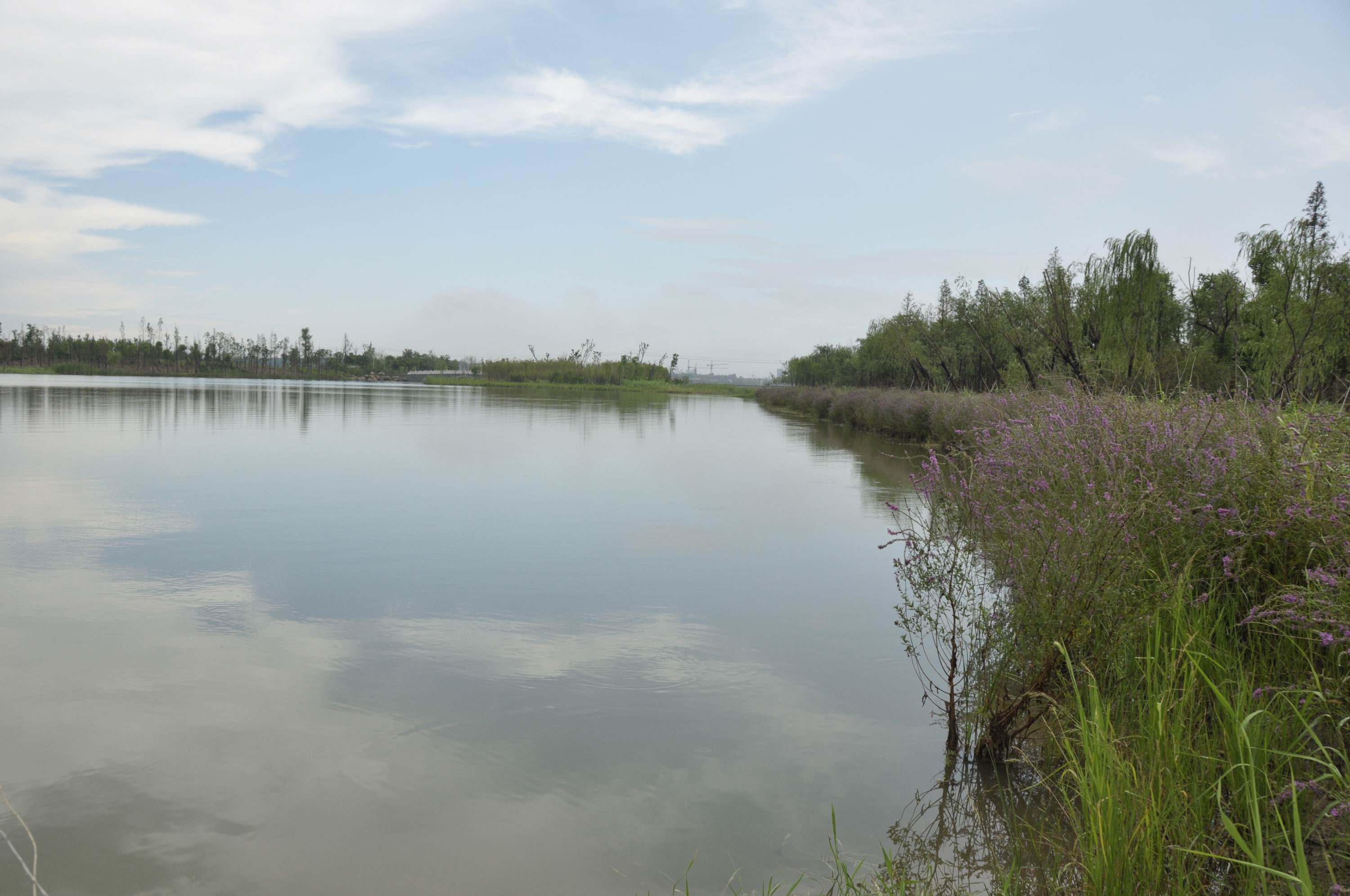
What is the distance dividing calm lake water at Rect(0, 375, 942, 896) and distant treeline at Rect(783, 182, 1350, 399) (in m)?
3.98

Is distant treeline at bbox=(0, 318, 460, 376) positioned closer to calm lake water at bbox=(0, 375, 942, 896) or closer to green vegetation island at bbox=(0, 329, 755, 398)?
green vegetation island at bbox=(0, 329, 755, 398)

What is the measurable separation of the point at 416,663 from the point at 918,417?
20.7m

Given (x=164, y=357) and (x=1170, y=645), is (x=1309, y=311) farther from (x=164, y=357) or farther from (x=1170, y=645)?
(x=164, y=357)

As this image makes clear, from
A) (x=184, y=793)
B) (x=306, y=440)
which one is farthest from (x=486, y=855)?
(x=306, y=440)

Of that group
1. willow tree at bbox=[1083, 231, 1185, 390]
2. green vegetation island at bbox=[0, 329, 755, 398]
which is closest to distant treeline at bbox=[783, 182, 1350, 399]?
willow tree at bbox=[1083, 231, 1185, 390]

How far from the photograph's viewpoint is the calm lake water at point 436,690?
3.69 m

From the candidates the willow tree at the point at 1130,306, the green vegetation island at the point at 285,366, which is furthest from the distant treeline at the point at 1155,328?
the green vegetation island at the point at 285,366

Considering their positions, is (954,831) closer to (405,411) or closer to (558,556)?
(558,556)

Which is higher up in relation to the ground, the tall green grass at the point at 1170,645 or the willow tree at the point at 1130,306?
the willow tree at the point at 1130,306

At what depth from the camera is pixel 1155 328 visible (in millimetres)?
21766

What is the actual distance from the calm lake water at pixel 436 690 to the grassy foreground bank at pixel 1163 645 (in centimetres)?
69

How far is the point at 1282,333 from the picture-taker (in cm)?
1980

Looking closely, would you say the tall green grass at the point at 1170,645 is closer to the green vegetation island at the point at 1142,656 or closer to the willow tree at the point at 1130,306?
the green vegetation island at the point at 1142,656

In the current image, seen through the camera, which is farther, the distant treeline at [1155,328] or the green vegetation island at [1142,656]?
the distant treeline at [1155,328]
